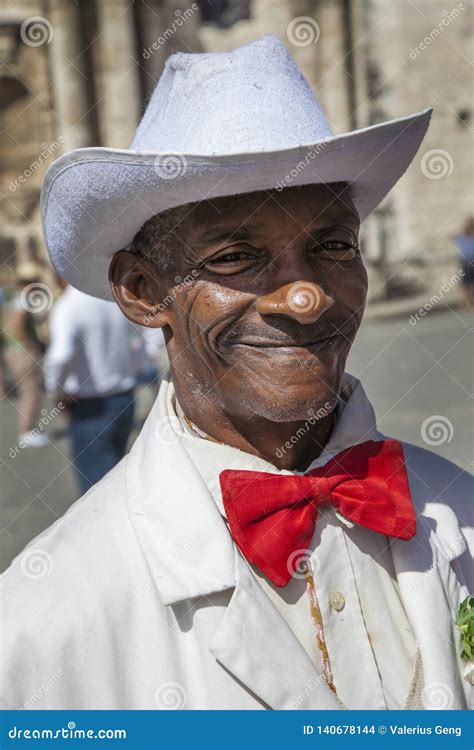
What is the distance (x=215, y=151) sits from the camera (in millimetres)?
1855

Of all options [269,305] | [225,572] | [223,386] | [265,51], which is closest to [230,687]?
[225,572]

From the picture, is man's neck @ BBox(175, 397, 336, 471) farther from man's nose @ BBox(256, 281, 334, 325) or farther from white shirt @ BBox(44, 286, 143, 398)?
white shirt @ BBox(44, 286, 143, 398)

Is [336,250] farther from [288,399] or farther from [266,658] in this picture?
[266,658]

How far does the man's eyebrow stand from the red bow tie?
1.44 feet

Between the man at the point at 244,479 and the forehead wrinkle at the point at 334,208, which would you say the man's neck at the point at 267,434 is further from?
the forehead wrinkle at the point at 334,208

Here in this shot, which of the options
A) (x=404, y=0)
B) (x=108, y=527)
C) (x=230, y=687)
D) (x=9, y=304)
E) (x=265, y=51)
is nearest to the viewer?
(x=230, y=687)

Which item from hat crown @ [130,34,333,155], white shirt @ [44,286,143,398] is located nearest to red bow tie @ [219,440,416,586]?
hat crown @ [130,34,333,155]

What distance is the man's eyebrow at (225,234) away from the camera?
186 centimetres

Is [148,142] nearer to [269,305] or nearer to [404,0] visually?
[269,305]

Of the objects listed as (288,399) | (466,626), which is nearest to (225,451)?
(288,399)

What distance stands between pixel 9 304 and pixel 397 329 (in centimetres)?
554

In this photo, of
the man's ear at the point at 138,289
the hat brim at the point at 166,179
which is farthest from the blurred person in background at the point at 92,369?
the man's ear at the point at 138,289

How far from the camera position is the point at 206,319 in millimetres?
1891

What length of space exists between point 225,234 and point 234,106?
25 centimetres
